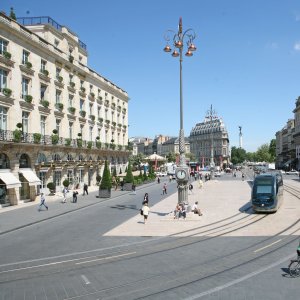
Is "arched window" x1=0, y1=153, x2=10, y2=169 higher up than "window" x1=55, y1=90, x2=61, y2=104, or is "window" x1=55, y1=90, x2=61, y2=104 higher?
"window" x1=55, y1=90, x2=61, y2=104

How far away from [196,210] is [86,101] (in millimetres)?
32513

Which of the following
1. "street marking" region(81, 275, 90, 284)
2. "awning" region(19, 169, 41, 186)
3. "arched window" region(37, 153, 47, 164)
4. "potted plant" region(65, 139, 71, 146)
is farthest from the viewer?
"potted plant" region(65, 139, 71, 146)

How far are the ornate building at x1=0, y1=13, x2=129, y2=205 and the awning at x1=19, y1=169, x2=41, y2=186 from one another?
98 mm

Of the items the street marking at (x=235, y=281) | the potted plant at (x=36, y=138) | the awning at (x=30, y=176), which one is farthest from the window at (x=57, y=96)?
the street marking at (x=235, y=281)

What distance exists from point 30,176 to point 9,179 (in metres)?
3.63

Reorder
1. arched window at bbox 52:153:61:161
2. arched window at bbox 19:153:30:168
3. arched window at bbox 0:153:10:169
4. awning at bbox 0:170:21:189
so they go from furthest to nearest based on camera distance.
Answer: arched window at bbox 52:153:61:161 → arched window at bbox 19:153:30:168 → arched window at bbox 0:153:10:169 → awning at bbox 0:170:21:189

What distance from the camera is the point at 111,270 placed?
13812mm

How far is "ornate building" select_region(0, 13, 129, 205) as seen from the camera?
34594 mm

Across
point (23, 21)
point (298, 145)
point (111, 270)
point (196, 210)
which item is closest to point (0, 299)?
point (111, 270)

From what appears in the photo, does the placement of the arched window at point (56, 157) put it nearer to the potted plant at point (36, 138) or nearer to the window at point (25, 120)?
the potted plant at point (36, 138)

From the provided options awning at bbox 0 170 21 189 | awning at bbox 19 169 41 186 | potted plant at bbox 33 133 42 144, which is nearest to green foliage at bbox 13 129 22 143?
awning at bbox 0 170 21 189

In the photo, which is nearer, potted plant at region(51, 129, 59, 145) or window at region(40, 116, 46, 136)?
window at region(40, 116, 46, 136)

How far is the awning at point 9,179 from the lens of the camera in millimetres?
32737

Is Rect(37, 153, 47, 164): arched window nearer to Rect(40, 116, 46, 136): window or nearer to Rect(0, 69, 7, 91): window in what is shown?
Rect(40, 116, 46, 136): window
